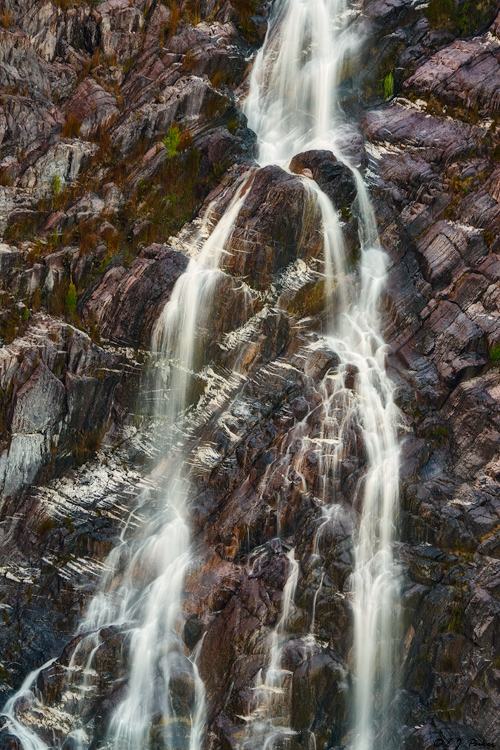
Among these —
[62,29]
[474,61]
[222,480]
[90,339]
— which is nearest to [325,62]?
[474,61]

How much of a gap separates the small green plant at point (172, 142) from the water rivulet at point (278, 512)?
3231 millimetres

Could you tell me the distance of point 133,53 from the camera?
97.4 ft

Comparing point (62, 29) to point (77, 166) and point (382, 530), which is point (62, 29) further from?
point (382, 530)

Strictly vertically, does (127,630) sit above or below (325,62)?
below

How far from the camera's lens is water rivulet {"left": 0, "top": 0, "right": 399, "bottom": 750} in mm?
16234

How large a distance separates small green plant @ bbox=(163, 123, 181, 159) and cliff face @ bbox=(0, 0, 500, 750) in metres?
0.13

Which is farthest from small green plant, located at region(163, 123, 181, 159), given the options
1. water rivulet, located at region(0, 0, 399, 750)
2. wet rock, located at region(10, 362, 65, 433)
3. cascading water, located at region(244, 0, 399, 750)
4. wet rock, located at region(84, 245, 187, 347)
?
wet rock, located at region(10, 362, 65, 433)

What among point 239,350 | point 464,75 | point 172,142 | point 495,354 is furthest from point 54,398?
point 464,75

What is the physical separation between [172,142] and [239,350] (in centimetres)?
957

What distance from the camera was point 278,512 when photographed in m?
18.4

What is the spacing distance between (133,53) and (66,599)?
23401 millimetres

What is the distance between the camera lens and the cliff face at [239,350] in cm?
1652

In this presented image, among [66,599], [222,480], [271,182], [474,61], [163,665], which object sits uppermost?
[474,61]

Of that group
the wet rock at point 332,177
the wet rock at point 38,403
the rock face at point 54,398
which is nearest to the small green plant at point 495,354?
the wet rock at point 332,177
